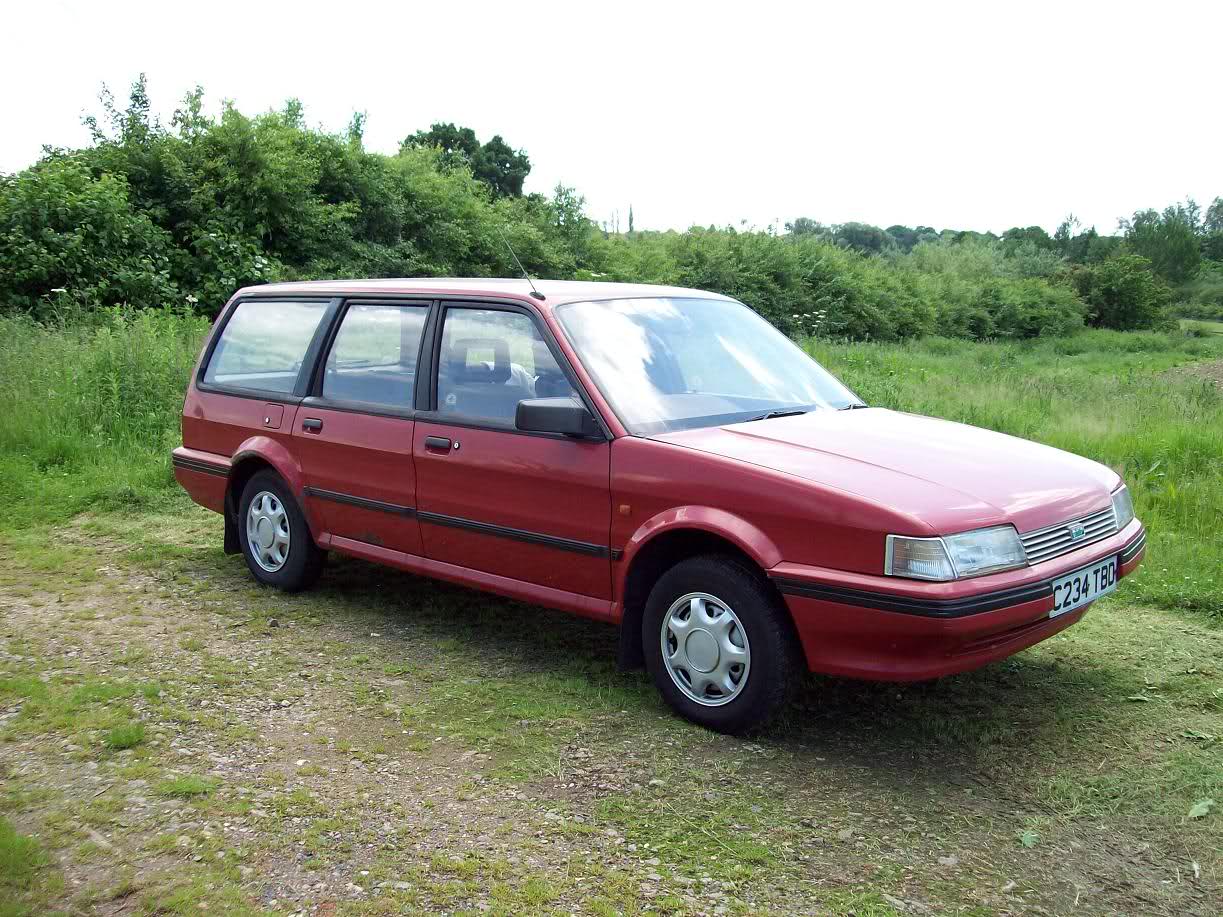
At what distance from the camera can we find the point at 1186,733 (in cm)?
425

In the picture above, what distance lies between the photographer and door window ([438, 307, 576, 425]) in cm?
490

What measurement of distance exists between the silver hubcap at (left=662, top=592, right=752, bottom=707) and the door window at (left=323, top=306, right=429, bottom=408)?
1.88 meters

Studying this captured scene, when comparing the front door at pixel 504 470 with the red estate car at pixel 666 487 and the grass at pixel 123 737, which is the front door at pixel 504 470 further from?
the grass at pixel 123 737

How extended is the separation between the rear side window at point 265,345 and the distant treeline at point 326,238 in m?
9.37

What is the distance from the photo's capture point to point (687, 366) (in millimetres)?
4980

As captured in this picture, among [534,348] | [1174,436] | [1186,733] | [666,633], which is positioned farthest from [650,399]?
[1174,436]

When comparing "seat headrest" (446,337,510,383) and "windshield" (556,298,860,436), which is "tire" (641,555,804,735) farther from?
"seat headrest" (446,337,510,383)

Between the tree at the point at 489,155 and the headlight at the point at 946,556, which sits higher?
the tree at the point at 489,155

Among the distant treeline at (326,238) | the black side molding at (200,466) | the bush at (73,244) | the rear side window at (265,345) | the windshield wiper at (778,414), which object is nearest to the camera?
the windshield wiper at (778,414)

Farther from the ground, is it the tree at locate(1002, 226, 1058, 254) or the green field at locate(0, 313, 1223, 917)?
the tree at locate(1002, 226, 1058, 254)

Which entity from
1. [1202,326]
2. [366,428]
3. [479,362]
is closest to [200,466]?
[366,428]

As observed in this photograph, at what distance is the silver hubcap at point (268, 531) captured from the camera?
631 centimetres

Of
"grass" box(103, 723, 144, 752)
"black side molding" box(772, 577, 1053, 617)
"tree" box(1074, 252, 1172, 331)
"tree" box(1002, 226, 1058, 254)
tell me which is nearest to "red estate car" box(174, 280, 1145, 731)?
"black side molding" box(772, 577, 1053, 617)

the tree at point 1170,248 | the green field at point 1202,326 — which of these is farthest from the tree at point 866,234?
the green field at point 1202,326
